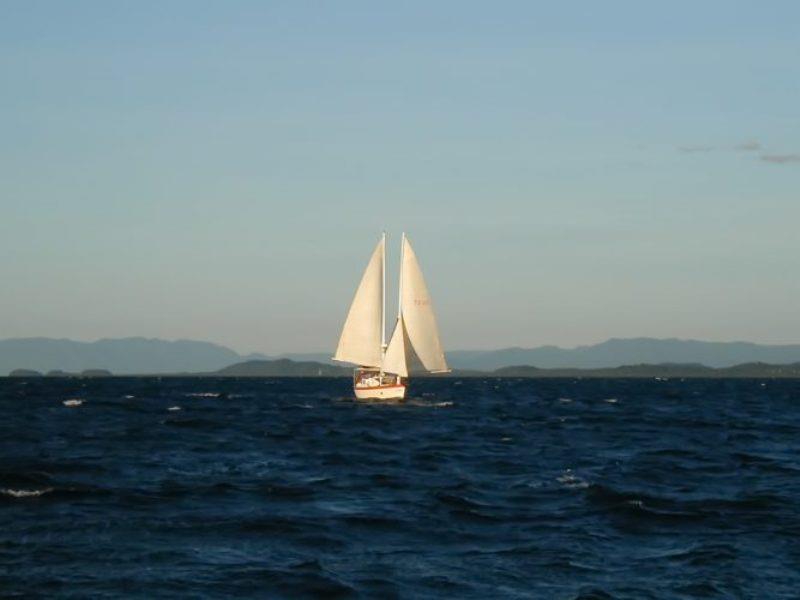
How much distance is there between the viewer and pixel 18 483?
39062mm

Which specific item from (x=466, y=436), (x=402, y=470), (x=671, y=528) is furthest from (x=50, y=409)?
(x=671, y=528)

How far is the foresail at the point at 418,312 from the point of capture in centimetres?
10481

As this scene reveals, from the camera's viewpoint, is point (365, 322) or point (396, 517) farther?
point (365, 322)

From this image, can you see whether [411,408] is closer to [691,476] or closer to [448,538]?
[691,476]

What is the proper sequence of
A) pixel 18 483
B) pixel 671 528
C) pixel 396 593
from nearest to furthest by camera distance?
pixel 396 593 → pixel 671 528 → pixel 18 483

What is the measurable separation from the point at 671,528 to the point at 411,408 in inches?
2872

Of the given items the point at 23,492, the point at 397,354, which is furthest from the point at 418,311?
the point at 23,492

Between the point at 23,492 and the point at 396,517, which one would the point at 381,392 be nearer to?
the point at 23,492

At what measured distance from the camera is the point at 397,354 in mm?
103500

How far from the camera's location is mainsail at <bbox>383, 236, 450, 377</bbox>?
4104 inches

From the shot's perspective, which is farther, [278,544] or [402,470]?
[402,470]

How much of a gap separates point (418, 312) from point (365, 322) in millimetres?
4702

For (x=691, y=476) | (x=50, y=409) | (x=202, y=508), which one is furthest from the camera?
(x=50, y=409)

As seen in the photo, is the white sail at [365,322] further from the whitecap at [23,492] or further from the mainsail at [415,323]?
the whitecap at [23,492]
